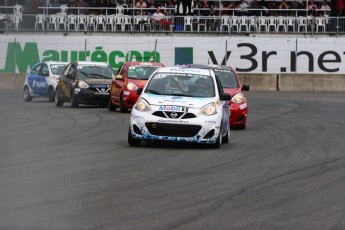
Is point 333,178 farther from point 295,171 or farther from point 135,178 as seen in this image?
point 135,178

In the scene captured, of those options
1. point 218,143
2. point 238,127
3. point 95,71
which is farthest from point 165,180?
point 95,71

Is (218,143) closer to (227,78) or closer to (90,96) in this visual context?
(227,78)

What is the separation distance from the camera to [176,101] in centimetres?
1680

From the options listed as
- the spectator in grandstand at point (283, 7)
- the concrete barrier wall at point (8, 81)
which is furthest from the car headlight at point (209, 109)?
the spectator in grandstand at point (283, 7)

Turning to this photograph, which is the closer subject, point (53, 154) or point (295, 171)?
point (295, 171)

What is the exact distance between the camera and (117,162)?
561 inches

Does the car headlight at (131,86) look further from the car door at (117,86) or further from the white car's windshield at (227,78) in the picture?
the white car's windshield at (227,78)

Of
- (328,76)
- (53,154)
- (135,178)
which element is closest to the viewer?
(135,178)

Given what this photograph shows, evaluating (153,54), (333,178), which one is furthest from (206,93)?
(153,54)

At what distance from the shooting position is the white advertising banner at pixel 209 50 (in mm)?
43875

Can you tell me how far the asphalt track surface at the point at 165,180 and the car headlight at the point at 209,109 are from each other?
60 cm

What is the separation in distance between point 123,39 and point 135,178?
31.8 m

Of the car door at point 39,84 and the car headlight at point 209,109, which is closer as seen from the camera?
the car headlight at point 209,109

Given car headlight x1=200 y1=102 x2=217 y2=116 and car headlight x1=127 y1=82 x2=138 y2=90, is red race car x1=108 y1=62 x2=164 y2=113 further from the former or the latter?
car headlight x1=200 y1=102 x2=217 y2=116
